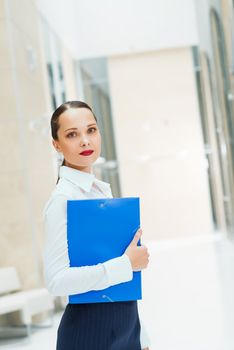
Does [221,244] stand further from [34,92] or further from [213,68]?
[34,92]

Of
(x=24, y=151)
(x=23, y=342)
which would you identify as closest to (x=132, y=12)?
(x=24, y=151)

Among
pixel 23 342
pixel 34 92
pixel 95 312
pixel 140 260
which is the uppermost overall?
pixel 34 92

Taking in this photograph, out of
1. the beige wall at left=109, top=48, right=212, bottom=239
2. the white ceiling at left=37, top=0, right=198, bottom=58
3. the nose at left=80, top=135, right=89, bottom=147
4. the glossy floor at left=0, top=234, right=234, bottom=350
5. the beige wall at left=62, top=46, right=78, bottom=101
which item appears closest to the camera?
the nose at left=80, top=135, right=89, bottom=147

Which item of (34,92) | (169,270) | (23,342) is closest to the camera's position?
(23,342)

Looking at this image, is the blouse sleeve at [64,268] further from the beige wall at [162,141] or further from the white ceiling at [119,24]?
the beige wall at [162,141]

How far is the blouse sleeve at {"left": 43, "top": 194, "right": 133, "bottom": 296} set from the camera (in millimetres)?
1408

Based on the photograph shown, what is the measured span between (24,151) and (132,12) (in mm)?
6349

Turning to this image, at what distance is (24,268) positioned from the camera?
6.71 m

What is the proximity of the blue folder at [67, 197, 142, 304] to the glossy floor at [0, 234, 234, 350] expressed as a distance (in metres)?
3.43

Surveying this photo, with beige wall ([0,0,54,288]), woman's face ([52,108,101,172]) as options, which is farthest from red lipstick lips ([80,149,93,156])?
beige wall ([0,0,54,288])

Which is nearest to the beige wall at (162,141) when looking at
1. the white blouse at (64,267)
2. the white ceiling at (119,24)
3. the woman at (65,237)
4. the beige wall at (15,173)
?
the white ceiling at (119,24)

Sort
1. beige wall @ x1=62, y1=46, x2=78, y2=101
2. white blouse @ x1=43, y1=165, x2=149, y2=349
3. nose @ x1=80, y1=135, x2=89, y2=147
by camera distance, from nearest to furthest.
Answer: white blouse @ x1=43, y1=165, x2=149, y2=349 → nose @ x1=80, y1=135, x2=89, y2=147 → beige wall @ x1=62, y1=46, x2=78, y2=101

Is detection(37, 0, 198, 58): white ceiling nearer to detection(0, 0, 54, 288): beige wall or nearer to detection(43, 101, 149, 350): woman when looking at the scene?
detection(0, 0, 54, 288): beige wall

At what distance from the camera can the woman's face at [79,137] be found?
5.01 feet
